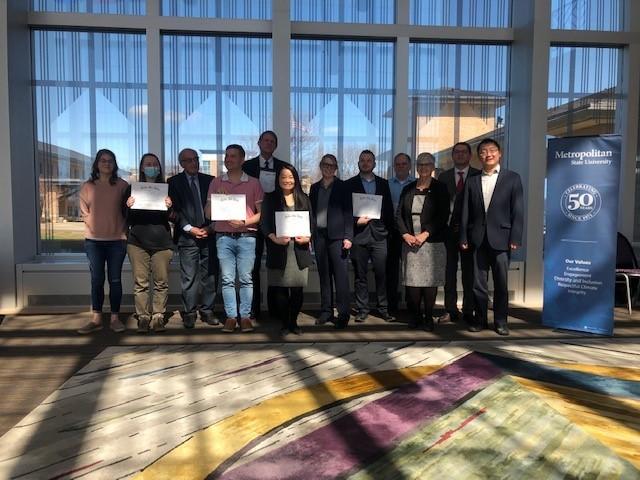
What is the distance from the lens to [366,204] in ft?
16.0

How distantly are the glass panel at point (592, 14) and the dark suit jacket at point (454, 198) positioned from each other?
3018 millimetres

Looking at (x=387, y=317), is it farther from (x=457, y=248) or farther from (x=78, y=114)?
(x=78, y=114)

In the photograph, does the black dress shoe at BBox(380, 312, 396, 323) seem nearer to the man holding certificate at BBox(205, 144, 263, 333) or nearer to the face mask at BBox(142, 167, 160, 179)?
the man holding certificate at BBox(205, 144, 263, 333)

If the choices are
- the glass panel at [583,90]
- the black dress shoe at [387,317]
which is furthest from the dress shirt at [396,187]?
the glass panel at [583,90]

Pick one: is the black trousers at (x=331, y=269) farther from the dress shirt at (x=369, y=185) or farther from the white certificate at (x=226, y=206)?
the white certificate at (x=226, y=206)

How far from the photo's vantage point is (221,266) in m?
4.65

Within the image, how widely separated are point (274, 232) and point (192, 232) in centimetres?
78

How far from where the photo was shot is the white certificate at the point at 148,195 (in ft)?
14.7

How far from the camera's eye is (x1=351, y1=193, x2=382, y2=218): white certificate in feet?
16.0

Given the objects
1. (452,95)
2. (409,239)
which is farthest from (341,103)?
(409,239)

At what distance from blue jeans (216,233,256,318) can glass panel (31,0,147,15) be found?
11.0ft

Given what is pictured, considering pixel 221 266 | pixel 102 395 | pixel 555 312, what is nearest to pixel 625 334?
pixel 555 312

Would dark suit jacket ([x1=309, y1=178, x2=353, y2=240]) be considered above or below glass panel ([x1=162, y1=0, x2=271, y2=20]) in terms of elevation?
below

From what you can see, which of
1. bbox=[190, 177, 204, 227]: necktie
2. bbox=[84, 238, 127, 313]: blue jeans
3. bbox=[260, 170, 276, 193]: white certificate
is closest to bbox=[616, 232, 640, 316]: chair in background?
bbox=[260, 170, 276, 193]: white certificate
